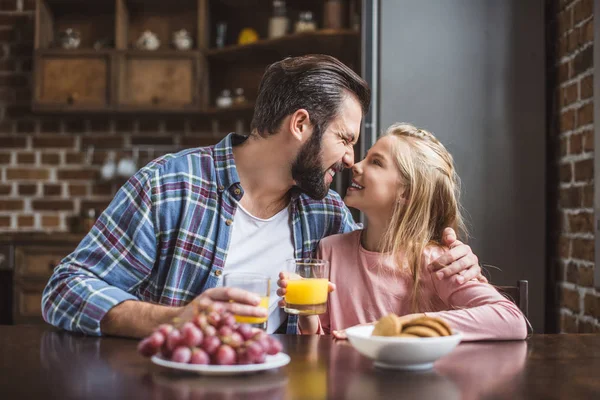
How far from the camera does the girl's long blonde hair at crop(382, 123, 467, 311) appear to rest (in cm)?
181

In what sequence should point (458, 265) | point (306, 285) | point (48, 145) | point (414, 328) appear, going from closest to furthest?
point (414, 328), point (306, 285), point (458, 265), point (48, 145)

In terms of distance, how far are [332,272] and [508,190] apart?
39.9 inches

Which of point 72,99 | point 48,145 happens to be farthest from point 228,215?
point 48,145

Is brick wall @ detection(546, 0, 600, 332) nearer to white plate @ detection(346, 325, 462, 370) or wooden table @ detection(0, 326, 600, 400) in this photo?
wooden table @ detection(0, 326, 600, 400)

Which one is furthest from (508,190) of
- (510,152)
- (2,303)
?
(2,303)

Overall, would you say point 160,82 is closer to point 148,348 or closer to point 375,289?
point 375,289

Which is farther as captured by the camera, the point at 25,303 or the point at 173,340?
the point at 25,303

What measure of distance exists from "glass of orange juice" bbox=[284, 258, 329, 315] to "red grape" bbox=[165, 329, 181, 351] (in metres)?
0.50

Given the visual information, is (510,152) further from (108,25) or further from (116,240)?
(108,25)

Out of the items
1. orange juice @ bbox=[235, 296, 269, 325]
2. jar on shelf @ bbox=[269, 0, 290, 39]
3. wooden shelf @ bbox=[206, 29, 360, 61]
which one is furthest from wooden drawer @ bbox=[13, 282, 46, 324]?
orange juice @ bbox=[235, 296, 269, 325]

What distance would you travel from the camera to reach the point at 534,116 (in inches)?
102

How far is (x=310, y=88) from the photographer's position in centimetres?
193

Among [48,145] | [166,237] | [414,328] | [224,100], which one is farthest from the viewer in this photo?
[48,145]

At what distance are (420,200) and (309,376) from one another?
3.09 ft
